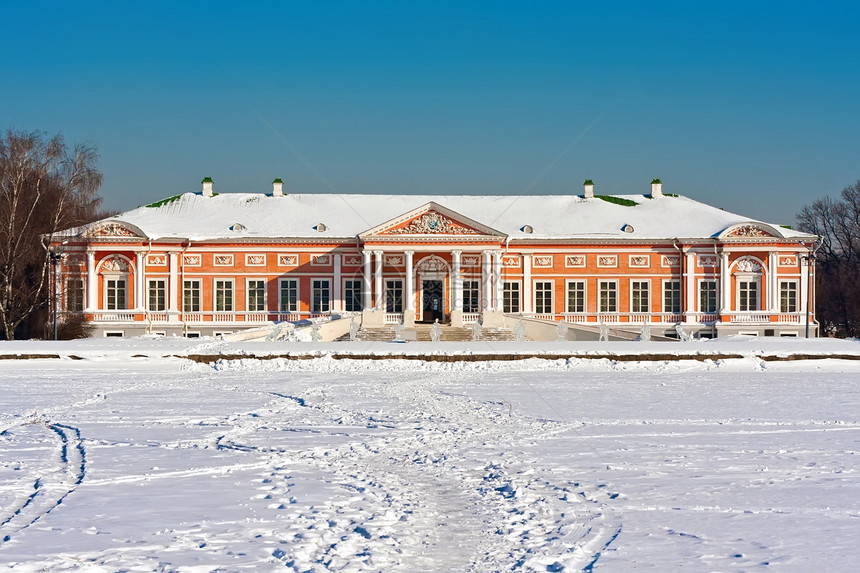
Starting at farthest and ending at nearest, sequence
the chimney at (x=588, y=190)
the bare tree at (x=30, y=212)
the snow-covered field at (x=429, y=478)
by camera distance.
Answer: the chimney at (x=588, y=190), the bare tree at (x=30, y=212), the snow-covered field at (x=429, y=478)

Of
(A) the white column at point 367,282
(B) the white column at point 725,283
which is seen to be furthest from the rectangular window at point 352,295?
(B) the white column at point 725,283

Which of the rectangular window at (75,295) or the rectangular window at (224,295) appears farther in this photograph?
the rectangular window at (224,295)

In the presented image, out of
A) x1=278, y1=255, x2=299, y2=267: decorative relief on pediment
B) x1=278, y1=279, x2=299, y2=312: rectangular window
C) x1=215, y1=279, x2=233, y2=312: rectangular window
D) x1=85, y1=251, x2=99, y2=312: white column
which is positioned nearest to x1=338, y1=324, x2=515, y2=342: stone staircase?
x1=278, y1=279, x2=299, y2=312: rectangular window

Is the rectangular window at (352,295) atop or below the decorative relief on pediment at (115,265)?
below

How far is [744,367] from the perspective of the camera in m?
21.8

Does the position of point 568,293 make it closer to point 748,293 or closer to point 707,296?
point 707,296

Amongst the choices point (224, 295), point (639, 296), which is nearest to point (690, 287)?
point (639, 296)

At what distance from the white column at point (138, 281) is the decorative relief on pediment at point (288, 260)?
610cm

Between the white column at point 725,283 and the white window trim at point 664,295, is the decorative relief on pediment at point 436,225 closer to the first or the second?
the white window trim at point 664,295

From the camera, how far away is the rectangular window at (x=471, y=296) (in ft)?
133

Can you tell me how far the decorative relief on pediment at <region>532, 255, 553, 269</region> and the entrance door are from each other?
4.54 m

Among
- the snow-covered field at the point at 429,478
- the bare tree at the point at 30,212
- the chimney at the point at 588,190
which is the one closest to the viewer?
the snow-covered field at the point at 429,478

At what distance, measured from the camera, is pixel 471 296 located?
40656mm

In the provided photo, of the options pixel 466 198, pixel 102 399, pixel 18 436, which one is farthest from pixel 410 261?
pixel 18 436
